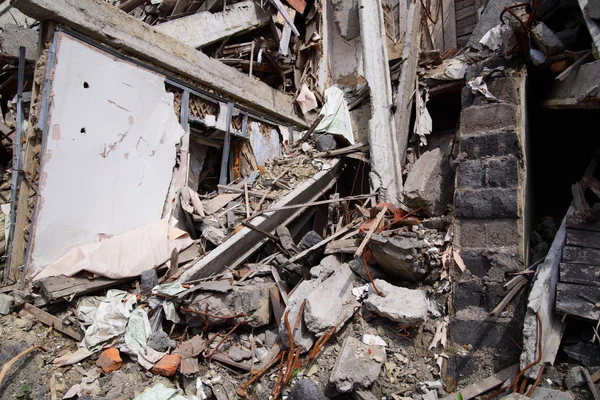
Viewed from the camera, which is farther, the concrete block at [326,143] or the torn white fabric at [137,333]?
the concrete block at [326,143]

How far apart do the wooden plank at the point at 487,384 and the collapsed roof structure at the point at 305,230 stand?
0.01m

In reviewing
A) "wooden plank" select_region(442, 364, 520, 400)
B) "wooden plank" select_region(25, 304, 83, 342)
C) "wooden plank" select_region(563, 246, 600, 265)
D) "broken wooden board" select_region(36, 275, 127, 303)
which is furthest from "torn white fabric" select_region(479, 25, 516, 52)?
"wooden plank" select_region(25, 304, 83, 342)

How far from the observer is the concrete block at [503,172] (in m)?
3.86

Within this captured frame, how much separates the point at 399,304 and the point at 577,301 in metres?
1.43

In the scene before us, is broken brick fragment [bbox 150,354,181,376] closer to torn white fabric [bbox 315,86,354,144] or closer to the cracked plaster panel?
the cracked plaster panel

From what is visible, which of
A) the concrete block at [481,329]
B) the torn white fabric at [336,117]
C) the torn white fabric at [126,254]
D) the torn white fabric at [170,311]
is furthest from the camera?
the torn white fabric at [336,117]

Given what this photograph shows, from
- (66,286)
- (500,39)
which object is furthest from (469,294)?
(66,286)

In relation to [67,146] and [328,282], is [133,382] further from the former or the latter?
[67,146]

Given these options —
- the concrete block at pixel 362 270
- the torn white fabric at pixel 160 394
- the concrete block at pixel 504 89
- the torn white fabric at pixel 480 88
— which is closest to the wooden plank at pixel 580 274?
the concrete block at pixel 362 270

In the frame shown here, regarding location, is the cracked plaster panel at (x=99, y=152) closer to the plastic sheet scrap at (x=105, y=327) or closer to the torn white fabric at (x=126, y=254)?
the torn white fabric at (x=126, y=254)

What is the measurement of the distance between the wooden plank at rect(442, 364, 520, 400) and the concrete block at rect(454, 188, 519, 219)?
141cm

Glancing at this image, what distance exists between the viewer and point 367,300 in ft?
12.8

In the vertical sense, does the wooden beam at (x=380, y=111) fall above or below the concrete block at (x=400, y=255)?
above

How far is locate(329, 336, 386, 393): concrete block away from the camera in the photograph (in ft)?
10.8
